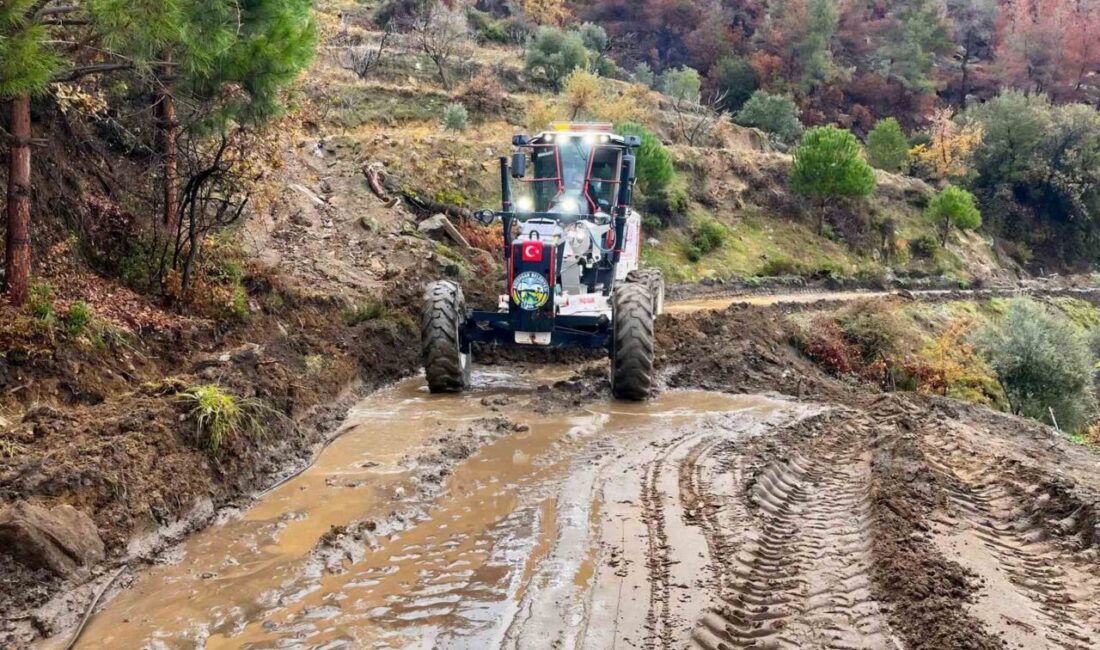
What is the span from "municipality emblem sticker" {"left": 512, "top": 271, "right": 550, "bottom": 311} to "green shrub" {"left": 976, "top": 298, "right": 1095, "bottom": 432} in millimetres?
10797

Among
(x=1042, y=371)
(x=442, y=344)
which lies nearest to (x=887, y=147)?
(x=1042, y=371)

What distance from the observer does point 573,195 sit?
11219mm

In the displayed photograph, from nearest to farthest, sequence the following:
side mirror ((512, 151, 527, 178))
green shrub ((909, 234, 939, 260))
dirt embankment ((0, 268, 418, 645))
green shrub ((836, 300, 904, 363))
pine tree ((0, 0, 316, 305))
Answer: dirt embankment ((0, 268, 418, 645)) < pine tree ((0, 0, 316, 305)) < side mirror ((512, 151, 527, 178)) < green shrub ((836, 300, 904, 363)) < green shrub ((909, 234, 939, 260))

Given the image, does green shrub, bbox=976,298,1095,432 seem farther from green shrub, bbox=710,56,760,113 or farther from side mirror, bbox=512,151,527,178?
green shrub, bbox=710,56,760,113

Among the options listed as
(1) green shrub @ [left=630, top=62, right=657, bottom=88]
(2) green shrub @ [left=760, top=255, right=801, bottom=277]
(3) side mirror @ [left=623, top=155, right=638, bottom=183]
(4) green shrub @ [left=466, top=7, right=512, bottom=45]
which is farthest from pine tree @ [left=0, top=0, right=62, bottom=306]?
(1) green shrub @ [left=630, top=62, right=657, bottom=88]

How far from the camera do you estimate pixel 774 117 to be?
46094 mm

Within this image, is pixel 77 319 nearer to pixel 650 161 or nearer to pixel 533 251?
pixel 533 251

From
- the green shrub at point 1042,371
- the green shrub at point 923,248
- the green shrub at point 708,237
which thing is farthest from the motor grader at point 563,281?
the green shrub at point 923,248

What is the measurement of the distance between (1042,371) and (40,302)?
A: 16172mm

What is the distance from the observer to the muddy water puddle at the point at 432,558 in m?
4.23

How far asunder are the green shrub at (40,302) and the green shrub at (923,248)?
3626 cm

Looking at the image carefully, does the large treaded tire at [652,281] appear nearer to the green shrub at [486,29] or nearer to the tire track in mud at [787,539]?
the tire track in mud at [787,539]

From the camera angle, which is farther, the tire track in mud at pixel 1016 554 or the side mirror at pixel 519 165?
the side mirror at pixel 519 165

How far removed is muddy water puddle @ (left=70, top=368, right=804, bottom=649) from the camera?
4230 mm
